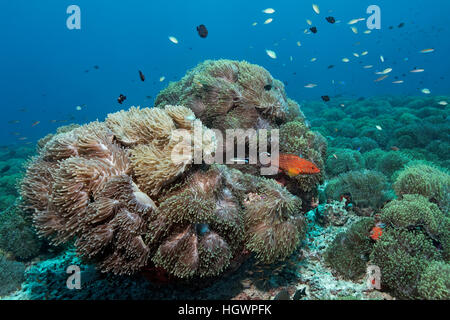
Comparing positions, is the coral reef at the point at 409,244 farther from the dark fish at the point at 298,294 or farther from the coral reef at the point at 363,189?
the coral reef at the point at 363,189

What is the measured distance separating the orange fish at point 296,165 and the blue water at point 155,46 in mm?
102006

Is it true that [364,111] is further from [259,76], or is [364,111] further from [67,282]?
[67,282]

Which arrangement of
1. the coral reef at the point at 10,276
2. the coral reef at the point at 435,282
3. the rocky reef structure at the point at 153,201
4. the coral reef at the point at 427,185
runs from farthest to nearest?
the coral reef at the point at 427,185 < the coral reef at the point at 10,276 < the coral reef at the point at 435,282 < the rocky reef structure at the point at 153,201

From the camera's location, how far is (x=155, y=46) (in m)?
119

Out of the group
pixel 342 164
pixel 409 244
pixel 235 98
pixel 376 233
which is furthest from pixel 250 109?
pixel 342 164

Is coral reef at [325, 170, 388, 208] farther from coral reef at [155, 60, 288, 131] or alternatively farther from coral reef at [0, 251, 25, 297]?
coral reef at [0, 251, 25, 297]

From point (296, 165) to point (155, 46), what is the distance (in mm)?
133209

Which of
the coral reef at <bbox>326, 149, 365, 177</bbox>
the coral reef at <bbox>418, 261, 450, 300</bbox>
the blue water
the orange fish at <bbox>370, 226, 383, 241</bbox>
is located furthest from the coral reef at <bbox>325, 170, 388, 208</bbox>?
the blue water

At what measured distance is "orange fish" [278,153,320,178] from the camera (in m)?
3.83

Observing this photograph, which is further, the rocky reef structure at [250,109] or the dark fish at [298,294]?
the rocky reef structure at [250,109]

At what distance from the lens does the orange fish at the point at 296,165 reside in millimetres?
3828

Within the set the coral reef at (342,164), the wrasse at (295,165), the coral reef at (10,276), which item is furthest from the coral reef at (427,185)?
the coral reef at (10,276)

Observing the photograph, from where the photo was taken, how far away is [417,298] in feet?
10.6

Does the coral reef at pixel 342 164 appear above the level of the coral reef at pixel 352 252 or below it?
above
